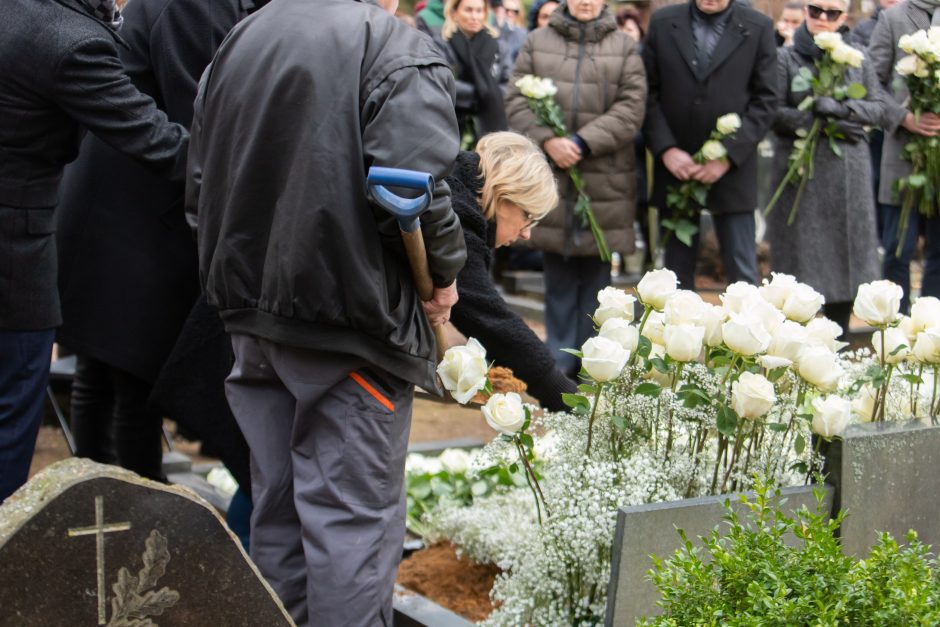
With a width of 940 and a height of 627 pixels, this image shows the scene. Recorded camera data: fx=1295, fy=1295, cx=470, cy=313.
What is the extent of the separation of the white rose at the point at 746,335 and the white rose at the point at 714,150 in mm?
3756

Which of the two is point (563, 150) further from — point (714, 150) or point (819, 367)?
point (819, 367)

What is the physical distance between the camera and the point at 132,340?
4129mm

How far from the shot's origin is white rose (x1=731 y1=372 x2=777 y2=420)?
2990 mm

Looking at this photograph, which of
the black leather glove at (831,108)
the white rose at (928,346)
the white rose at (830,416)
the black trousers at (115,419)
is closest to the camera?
the white rose at (830,416)

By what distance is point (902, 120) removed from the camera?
23.0 feet

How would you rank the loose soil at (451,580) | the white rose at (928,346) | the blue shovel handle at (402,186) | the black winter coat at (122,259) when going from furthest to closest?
the black winter coat at (122,259) → the loose soil at (451,580) → the white rose at (928,346) → the blue shovel handle at (402,186)

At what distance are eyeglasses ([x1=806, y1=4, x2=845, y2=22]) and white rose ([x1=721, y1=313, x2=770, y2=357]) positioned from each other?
4.32 meters

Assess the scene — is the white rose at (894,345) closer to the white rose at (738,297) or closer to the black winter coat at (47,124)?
the white rose at (738,297)

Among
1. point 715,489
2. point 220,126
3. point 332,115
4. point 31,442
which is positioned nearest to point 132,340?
point 31,442

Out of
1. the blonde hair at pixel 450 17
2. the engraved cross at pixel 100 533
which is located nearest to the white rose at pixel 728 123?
the blonde hair at pixel 450 17

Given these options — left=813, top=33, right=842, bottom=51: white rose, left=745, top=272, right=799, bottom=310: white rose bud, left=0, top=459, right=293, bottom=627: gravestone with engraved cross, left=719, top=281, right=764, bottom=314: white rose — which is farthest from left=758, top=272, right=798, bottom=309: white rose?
left=813, top=33, right=842, bottom=51: white rose

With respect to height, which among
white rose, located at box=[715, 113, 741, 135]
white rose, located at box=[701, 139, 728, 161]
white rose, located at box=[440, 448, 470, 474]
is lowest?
white rose, located at box=[440, 448, 470, 474]

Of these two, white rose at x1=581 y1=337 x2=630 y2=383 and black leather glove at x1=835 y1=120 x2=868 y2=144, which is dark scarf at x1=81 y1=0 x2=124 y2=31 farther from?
black leather glove at x1=835 y1=120 x2=868 y2=144

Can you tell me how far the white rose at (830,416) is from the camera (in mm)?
3070
